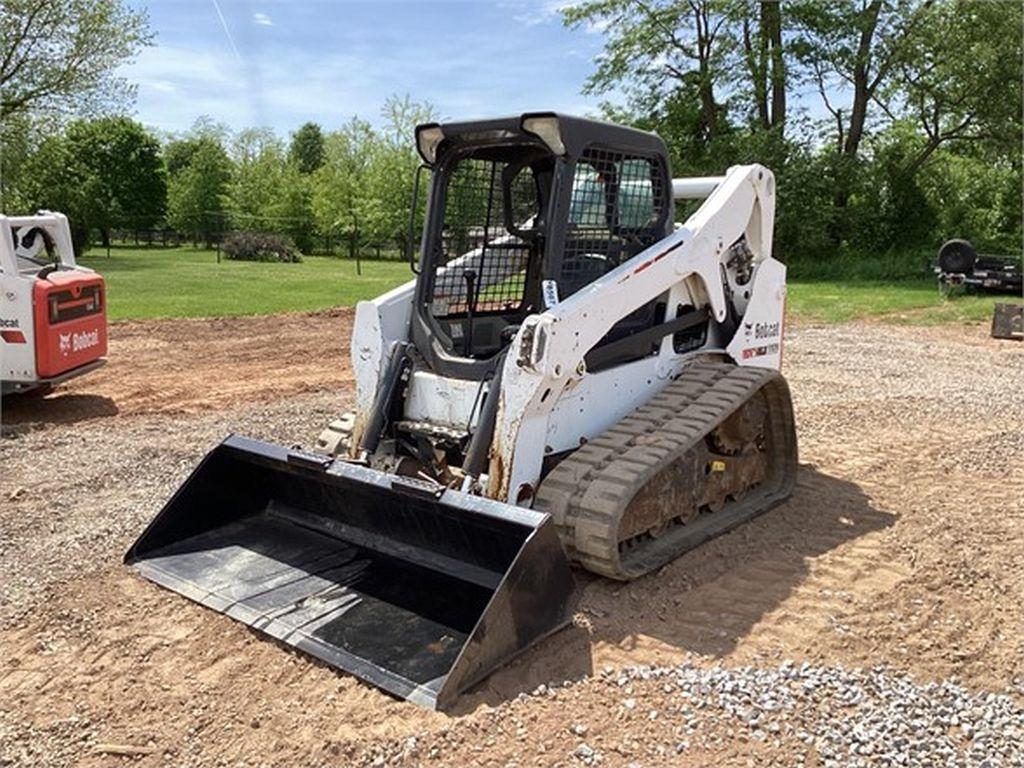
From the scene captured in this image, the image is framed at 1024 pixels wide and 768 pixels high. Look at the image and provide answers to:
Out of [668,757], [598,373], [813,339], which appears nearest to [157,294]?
[813,339]

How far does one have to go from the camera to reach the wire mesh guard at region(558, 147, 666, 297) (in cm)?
473

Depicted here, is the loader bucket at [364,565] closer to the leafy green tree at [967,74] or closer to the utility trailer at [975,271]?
the utility trailer at [975,271]

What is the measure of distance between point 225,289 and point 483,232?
17132 millimetres

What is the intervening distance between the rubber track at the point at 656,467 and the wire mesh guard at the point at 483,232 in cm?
117

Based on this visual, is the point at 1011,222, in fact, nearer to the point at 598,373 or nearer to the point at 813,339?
the point at 813,339

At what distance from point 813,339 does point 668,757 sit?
38.4 feet

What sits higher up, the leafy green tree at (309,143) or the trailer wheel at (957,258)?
the leafy green tree at (309,143)

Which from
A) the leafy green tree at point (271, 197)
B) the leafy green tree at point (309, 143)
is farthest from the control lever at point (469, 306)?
the leafy green tree at point (309, 143)

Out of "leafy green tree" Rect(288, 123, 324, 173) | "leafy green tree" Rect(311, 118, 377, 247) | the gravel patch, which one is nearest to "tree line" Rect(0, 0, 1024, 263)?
"leafy green tree" Rect(311, 118, 377, 247)

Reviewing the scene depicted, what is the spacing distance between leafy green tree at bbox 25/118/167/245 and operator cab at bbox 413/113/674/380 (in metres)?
43.9

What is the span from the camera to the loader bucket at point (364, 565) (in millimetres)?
3475

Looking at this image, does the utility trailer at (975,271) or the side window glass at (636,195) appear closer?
the side window glass at (636,195)

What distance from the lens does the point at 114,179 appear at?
58.4 meters

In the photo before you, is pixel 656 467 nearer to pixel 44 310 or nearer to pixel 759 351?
pixel 759 351
